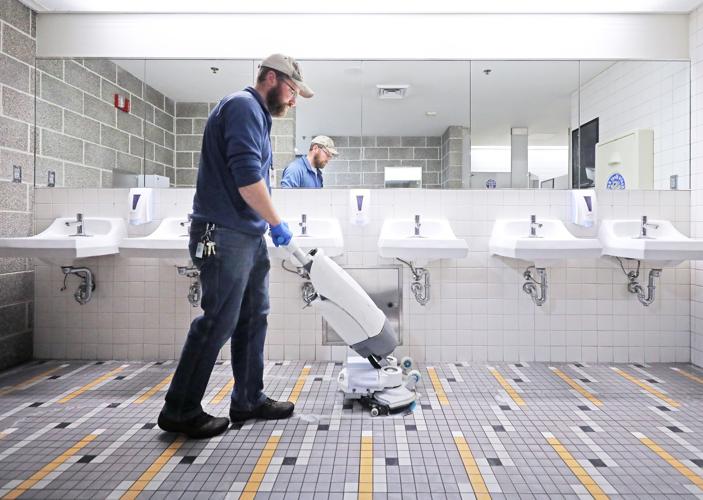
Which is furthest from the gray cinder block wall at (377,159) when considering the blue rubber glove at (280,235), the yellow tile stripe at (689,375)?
the yellow tile stripe at (689,375)

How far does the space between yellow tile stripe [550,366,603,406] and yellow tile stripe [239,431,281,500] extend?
5.25 feet

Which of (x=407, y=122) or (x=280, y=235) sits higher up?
(x=407, y=122)

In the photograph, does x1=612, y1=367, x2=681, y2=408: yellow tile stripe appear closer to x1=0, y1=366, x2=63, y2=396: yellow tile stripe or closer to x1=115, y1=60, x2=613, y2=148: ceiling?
x1=115, y1=60, x2=613, y2=148: ceiling

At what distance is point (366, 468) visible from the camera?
1.58 metres

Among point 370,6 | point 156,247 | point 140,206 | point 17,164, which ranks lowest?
point 156,247

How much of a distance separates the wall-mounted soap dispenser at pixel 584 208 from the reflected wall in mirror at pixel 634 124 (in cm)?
14

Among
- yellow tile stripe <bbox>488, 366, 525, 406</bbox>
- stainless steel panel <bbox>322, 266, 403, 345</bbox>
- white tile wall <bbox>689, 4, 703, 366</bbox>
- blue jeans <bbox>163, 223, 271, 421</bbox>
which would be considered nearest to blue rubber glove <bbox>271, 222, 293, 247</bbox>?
blue jeans <bbox>163, 223, 271, 421</bbox>

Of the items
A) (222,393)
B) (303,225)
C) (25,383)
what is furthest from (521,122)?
(25,383)

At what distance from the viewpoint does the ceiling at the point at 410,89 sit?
9.66ft

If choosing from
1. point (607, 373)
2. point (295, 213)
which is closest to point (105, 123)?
point (295, 213)

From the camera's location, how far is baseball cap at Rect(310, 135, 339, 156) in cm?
293

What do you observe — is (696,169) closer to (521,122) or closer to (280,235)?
(521,122)

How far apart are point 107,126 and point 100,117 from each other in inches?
3.0

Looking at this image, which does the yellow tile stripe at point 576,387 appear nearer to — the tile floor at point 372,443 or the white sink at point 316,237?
the tile floor at point 372,443
